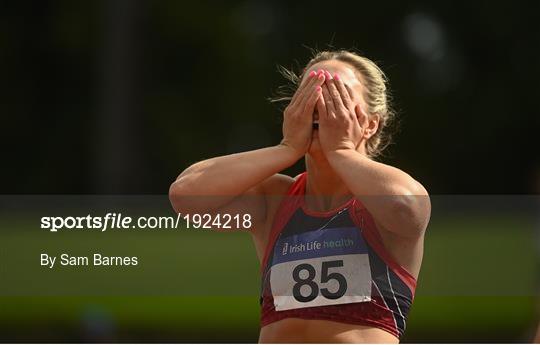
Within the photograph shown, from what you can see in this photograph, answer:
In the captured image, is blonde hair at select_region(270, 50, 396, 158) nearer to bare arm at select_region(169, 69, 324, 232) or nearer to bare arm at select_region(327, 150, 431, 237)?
bare arm at select_region(169, 69, 324, 232)

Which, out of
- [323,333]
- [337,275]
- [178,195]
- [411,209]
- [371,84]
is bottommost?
[323,333]

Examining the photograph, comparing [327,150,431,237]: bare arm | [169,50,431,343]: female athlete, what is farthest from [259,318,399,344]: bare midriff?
[327,150,431,237]: bare arm

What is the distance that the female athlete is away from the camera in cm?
387

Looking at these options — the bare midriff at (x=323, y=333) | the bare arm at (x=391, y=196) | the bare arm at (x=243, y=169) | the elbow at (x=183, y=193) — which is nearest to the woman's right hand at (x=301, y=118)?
the bare arm at (x=243, y=169)

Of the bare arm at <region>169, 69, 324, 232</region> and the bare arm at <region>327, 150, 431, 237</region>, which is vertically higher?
the bare arm at <region>169, 69, 324, 232</region>

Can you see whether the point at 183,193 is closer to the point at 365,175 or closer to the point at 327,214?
the point at 327,214

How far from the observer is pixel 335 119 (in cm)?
403

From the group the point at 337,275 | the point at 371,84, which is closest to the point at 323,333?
the point at 337,275

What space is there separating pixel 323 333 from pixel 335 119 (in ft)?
2.56

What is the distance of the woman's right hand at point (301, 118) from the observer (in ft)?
13.3

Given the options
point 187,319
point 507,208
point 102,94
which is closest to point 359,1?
point 102,94

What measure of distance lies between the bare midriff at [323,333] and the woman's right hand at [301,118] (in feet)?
2.04

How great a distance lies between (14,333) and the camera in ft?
33.2

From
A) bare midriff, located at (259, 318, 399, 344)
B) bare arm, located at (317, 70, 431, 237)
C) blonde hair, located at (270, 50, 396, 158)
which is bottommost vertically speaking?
bare midriff, located at (259, 318, 399, 344)
